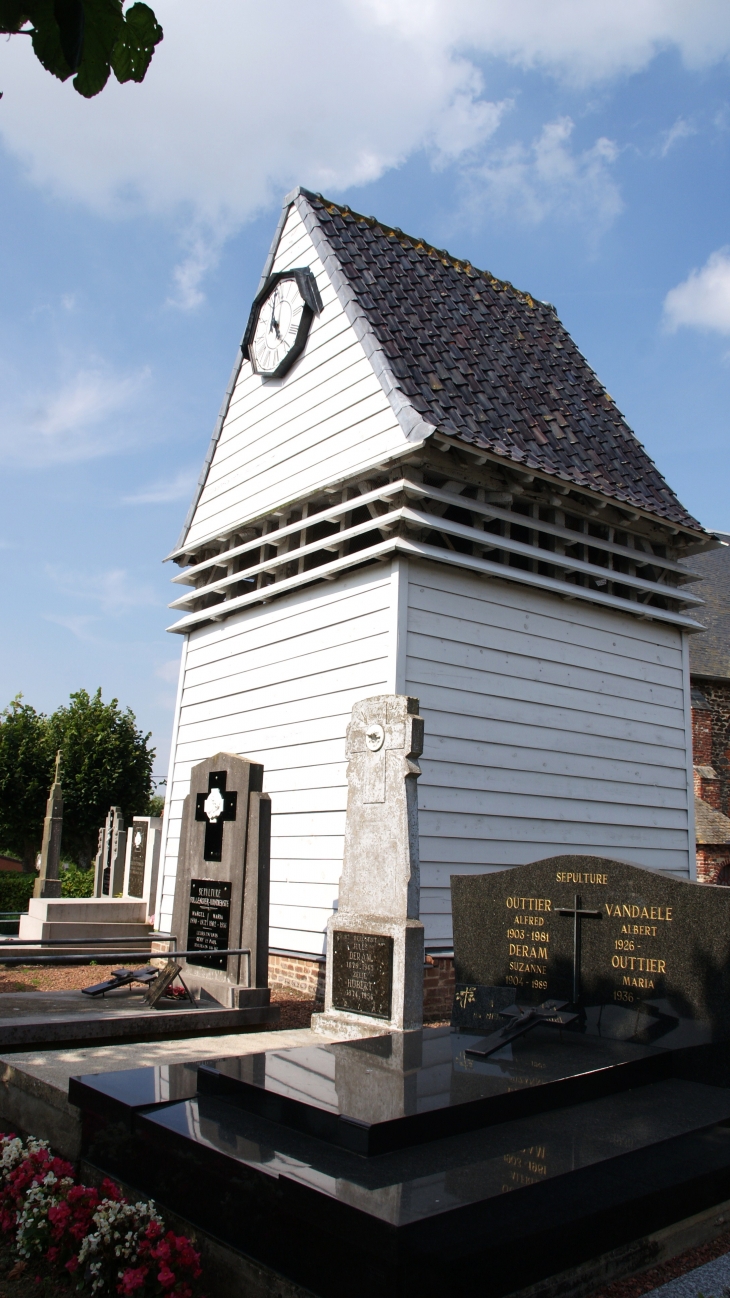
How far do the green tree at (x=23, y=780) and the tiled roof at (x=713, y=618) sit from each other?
1071 inches

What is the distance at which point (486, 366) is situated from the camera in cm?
1273

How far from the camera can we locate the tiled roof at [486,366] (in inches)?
449

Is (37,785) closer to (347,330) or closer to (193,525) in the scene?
(193,525)

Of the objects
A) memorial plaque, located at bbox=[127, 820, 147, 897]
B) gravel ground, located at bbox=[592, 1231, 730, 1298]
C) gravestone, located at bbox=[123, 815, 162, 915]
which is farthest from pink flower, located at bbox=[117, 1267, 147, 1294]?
memorial plaque, located at bbox=[127, 820, 147, 897]

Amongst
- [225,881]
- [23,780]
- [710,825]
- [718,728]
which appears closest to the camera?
[225,881]

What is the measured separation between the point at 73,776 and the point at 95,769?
925 millimetres

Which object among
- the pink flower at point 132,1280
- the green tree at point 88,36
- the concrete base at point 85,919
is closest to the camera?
the green tree at point 88,36

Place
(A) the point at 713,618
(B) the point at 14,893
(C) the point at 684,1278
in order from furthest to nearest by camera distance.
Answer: (B) the point at 14,893 < (A) the point at 713,618 < (C) the point at 684,1278

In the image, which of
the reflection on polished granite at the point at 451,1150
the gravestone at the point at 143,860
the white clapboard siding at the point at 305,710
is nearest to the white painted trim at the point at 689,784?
the white clapboard siding at the point at 305,710

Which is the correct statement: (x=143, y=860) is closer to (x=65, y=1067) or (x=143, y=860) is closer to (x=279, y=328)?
(x=279, y=328)

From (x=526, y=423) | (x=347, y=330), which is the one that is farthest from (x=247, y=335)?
(x=526, y=423)

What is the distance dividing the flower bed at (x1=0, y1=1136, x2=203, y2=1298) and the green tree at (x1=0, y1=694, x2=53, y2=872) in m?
36.4

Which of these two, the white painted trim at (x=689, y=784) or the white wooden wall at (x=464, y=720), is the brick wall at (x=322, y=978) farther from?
the white painted trim at (x=689, y=784)

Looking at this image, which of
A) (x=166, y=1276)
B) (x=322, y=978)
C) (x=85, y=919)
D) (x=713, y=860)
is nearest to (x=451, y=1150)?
(x=166, y=1276)
